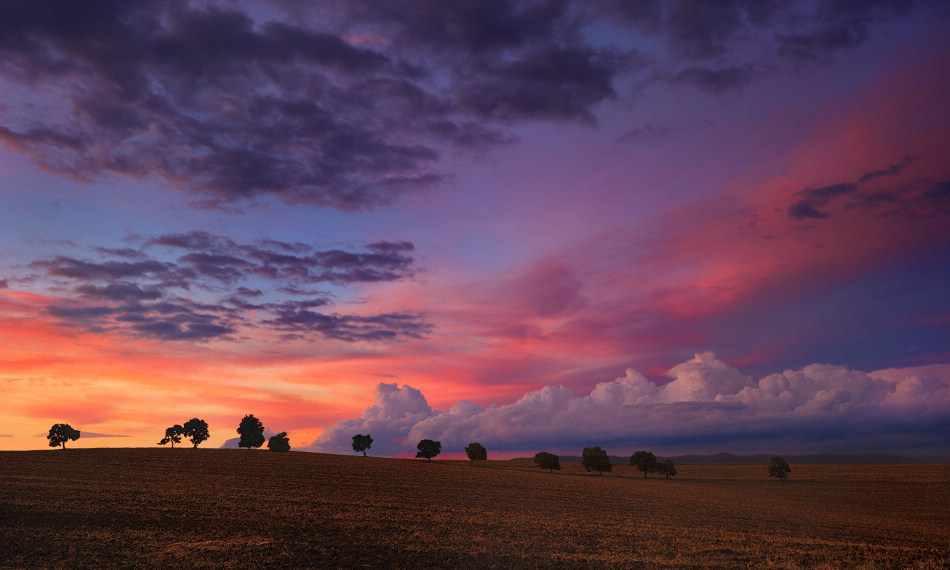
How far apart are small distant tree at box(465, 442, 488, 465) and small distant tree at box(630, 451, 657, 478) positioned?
39040 mm


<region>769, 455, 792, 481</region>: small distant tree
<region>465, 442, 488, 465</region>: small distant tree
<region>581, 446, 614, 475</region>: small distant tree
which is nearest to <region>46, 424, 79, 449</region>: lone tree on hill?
<region>465, 442, 488, 465</region>: small distant tree

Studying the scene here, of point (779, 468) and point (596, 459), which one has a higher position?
point (596, 459)

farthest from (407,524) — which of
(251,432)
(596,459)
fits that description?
(251,432)

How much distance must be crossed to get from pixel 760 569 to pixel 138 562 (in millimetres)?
31755

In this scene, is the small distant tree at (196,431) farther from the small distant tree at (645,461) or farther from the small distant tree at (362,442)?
the small distant tree at (645,461)

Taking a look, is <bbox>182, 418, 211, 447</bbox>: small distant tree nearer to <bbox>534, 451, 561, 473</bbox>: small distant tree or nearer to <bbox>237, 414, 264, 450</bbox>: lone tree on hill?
<bbox>237, 414, 264, 450</bbox>: lone tree on hill

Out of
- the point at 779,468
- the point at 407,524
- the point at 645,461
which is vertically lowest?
the point at 779,468

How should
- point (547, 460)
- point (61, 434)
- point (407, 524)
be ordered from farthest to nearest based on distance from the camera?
point (547, 460)
point (61, 434)
point (407, 524)

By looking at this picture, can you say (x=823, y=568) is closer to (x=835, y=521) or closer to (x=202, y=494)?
(x=835, y=521)

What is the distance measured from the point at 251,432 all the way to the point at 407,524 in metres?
114

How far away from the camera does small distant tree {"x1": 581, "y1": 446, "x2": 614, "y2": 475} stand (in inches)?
4656

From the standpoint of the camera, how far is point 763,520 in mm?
48188

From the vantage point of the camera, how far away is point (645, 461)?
120562 mm

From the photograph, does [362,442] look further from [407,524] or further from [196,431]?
[407,524]
